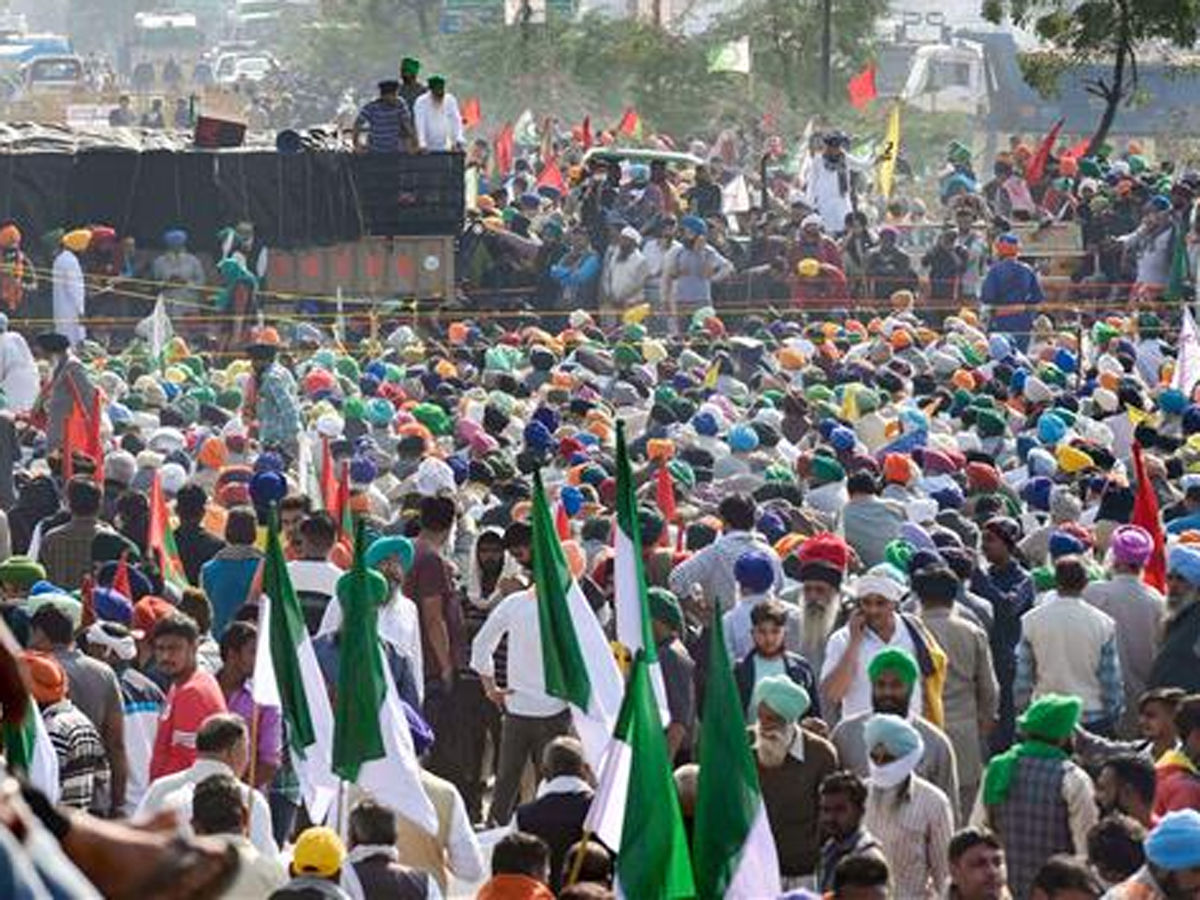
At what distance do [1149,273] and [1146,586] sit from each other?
17.2 metres

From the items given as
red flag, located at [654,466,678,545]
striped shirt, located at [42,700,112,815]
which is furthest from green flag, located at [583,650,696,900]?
red flag, located at [654,466,678,545]

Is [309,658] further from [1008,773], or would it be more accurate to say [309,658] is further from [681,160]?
[681,160]

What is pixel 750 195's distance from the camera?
35.8 meters

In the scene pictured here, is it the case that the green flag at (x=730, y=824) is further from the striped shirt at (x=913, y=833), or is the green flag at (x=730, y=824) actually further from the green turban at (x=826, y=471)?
the green turban at (x=826, y=471)

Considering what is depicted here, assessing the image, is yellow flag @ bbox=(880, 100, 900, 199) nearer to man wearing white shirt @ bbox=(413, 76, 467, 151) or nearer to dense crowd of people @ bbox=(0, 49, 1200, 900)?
dense crowd of people @ bbox=(0, 49, 1200, 900)

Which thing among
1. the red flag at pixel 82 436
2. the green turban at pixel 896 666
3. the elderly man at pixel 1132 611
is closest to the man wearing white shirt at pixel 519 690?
the green turban at pixel 896 666

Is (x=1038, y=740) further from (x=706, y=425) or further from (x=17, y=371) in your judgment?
(x=17, y=371)

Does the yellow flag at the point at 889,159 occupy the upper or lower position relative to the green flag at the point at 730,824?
lower

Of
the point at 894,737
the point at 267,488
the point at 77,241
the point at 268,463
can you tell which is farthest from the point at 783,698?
the point at 77,241

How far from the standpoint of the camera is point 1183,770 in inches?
360

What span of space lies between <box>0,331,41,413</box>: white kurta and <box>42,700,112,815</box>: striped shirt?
11030 millimetres

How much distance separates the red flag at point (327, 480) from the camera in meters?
16.0

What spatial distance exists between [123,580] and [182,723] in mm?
2617

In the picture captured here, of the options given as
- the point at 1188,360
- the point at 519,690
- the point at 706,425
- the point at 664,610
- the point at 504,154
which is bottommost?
the point at 504,154
